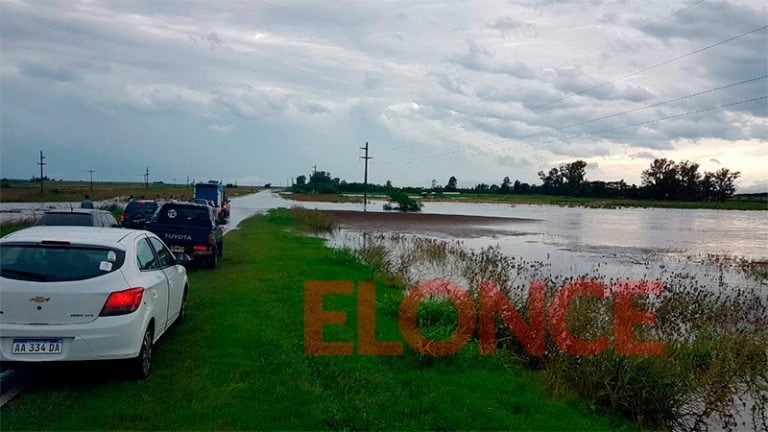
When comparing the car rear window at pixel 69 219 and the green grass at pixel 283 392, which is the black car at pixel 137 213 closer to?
the car rear window at pixel 69 219

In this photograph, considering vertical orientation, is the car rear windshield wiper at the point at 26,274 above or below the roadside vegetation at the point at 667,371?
above

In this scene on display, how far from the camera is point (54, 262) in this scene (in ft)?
21.2

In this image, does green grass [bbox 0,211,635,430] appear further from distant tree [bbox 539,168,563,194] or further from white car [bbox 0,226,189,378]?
distant tree [bbox 539,168,563,194]

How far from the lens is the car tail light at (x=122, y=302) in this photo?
6.34 meters

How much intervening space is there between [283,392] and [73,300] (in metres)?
2.41

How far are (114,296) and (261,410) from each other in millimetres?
2033

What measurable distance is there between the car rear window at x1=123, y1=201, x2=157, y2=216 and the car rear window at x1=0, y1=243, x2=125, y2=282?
850 inches

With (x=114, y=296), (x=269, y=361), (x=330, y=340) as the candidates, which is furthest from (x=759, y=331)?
(x=114, y=296)

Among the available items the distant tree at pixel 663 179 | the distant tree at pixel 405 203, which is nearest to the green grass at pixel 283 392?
the distant tree at pixel 405 203

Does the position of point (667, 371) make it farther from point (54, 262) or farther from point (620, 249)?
point (620, 249)

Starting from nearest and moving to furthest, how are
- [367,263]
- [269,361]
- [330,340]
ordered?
1. [269,361]
2. [330,340]
3. [367,263]

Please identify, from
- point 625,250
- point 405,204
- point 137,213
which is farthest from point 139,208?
point 405,204

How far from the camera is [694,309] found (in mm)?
13242

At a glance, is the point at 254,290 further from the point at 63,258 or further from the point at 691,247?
the point at 691,247
